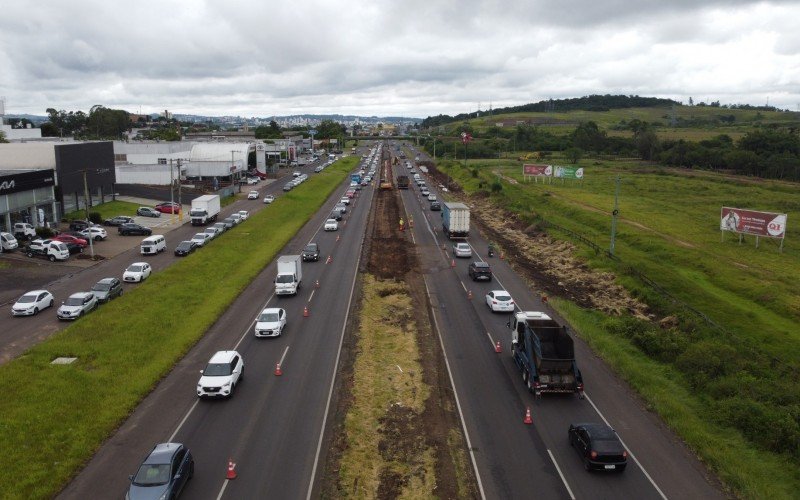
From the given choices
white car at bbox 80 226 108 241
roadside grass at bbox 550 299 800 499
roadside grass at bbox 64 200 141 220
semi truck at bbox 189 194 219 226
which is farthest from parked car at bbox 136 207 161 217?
roadside grass at bbox 550 299 800 499

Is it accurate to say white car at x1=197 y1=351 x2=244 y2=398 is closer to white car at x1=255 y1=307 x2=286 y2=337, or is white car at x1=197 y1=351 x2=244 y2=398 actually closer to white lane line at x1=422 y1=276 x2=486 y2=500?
white car at x1=255 y1=307 x2=286 y2=337

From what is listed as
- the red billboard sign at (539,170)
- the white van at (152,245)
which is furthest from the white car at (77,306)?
the red billboard sign at (539,170)

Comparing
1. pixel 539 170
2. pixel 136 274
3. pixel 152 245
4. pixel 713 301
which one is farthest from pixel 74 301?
pixel 539 170

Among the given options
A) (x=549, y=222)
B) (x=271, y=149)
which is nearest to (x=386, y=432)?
(x=549, y=222)

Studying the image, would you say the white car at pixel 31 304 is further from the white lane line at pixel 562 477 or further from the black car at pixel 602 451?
the black car at pixel 602 451

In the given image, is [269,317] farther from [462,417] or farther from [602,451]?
[602,451]
